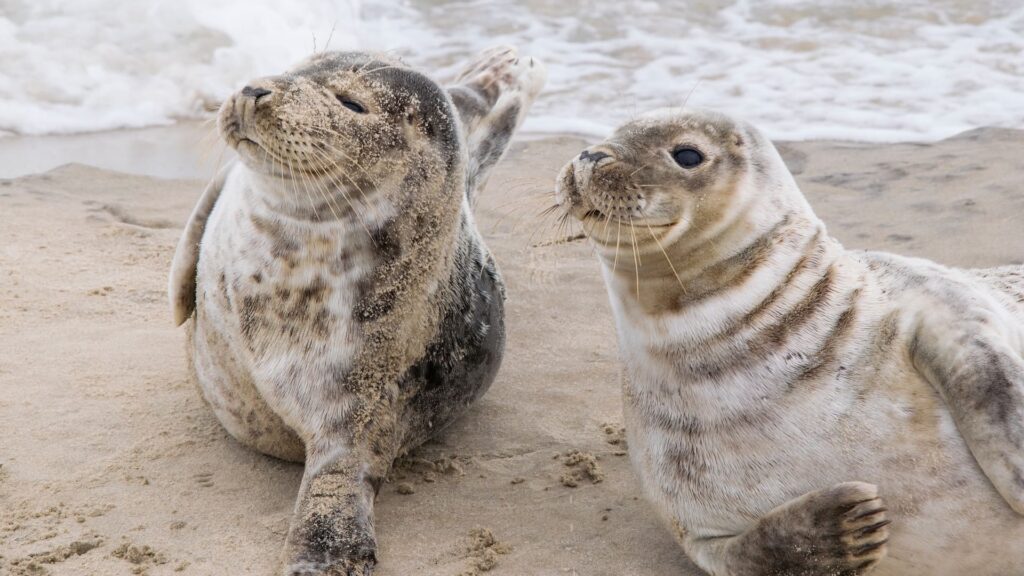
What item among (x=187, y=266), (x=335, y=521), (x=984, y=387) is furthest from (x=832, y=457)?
(x=187, y=266)

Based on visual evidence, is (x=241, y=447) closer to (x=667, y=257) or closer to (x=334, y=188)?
(x=334, y=188)

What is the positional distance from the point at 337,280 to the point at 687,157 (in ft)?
3.83

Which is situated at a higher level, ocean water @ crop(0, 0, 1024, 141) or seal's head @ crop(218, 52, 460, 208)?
seal's head @ crop(218, 52, 460, 208)

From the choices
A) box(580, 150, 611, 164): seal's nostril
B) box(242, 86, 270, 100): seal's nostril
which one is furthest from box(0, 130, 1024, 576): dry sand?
box(242, 86, 270, 100): seal's nostril

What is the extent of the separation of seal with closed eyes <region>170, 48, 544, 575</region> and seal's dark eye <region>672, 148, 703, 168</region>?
0.95 metres

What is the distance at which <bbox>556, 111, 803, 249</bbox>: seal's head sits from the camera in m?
2.94

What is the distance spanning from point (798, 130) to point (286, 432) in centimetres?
558

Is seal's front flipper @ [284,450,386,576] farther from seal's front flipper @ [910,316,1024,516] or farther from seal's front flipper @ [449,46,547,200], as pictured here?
seal's front flipper @ [449,46,547,200]

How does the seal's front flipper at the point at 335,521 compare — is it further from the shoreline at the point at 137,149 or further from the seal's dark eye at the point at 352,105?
the shoreline at the point at 137,149

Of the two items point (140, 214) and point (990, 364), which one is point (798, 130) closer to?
point (140, 214)

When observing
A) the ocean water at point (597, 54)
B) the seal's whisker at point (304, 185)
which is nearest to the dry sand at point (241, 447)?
the seal's whisker at point (304, 185)

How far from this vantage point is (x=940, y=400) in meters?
2.91

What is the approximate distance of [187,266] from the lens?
420cm

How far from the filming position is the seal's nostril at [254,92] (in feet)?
11.3
